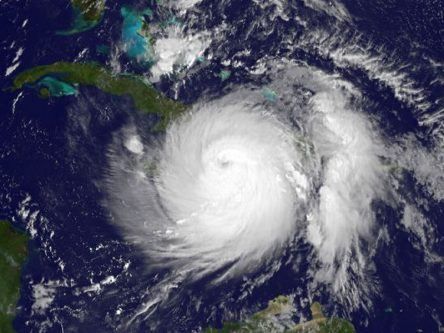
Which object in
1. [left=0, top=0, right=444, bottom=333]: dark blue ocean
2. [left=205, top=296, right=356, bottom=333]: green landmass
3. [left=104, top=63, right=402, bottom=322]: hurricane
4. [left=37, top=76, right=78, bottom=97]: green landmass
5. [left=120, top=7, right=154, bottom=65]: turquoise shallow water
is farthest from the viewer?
[left=120, top=7, right=154, bottom=65]: turquoise shallow water

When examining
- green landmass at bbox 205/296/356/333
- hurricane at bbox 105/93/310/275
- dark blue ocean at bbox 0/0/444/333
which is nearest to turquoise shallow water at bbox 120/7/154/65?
dark blue ocean at bbox 0/0/444/333

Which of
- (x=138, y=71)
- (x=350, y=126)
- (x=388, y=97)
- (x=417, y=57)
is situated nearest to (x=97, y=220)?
(x=138, y=71)

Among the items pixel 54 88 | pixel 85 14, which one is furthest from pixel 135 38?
pixel 54 88

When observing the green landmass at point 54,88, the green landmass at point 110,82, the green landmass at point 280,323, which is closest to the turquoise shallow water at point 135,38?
the green landmass at point 110,82

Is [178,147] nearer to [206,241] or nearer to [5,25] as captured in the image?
[206,241]

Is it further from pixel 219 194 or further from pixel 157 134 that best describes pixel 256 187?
pixel 157 134

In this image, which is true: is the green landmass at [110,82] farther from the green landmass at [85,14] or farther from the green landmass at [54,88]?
the green landmass at [85,14]

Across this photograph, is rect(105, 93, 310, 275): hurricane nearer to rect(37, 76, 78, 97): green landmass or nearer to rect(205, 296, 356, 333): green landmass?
rect(205, 296, 356, 333): green landmass
